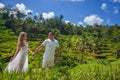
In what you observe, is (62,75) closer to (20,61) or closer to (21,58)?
(20,61)

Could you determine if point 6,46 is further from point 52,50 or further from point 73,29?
point 73,29

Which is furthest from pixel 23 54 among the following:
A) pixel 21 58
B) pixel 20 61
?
pixel 20 61

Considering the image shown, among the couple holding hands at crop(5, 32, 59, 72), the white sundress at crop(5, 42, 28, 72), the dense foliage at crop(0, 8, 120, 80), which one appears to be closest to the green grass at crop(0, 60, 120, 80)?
the dense foliage at crop(0, 8, 120, 80)

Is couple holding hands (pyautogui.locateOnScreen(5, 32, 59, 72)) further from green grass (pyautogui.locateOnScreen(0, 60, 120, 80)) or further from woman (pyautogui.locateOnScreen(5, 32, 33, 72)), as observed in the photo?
green grass (pyautogui.locateOnScreen(0, 60, 120, 80))

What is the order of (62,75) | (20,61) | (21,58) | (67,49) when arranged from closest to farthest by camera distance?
(62,75) → (20,61) → (21,58) → (67,49)

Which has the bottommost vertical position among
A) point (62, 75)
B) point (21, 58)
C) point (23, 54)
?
point (62, 75)

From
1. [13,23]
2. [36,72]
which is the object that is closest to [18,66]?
[36,72]

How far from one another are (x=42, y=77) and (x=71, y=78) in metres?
0.53

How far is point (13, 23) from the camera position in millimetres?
80688

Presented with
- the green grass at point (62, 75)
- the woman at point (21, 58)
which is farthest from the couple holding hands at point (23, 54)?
the green grass at point (62, 75)

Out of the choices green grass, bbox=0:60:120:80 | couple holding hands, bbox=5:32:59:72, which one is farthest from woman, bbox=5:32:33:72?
green grass, bbox=0:60:120:80

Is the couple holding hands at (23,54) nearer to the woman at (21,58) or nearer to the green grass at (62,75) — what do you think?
the woman at (21,58)

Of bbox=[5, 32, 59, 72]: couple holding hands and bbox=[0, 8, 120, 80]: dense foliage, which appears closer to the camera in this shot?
bbox=[0, 8, 120, 80]: dense foliage

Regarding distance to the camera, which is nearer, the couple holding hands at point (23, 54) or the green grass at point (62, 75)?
the green grass at point (62, 75)
